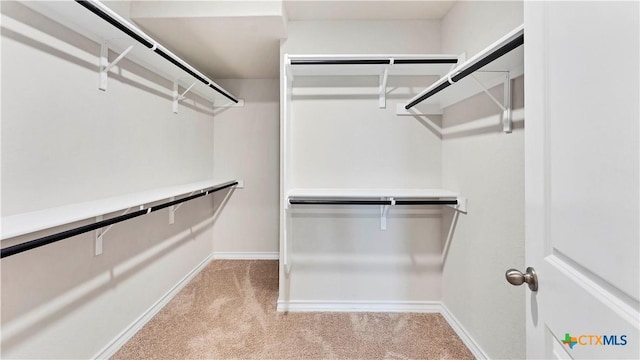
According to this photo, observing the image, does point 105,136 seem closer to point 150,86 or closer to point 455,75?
point 150,86

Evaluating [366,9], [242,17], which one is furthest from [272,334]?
[366,9]

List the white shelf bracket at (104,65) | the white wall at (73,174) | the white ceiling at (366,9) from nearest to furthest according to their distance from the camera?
the white wall at (73,174) < the white shelf bracket at (104,65) < the white ceiling at (366,9)

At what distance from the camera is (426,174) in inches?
79.6

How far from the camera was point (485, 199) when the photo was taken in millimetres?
1479

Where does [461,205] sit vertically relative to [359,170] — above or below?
below

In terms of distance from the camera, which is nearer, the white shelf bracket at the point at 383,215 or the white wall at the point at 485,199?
the white wall at the point at 485,199

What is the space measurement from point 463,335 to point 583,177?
5.32 feet

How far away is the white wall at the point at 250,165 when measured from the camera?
3.04 m

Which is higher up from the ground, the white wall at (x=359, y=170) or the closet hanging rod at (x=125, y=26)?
the closet hanging rod at (x=125, y=26)

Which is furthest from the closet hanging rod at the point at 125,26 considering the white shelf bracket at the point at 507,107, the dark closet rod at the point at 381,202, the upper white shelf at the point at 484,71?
the white shelf bracket at the point at 507,107

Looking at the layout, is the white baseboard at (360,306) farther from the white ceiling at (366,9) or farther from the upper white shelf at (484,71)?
the white ceiling at (366,9)

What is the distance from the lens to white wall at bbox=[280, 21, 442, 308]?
2.01m

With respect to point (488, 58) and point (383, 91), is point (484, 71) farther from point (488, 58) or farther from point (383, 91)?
point (383, 91)

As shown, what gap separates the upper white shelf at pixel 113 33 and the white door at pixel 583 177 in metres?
1.61
